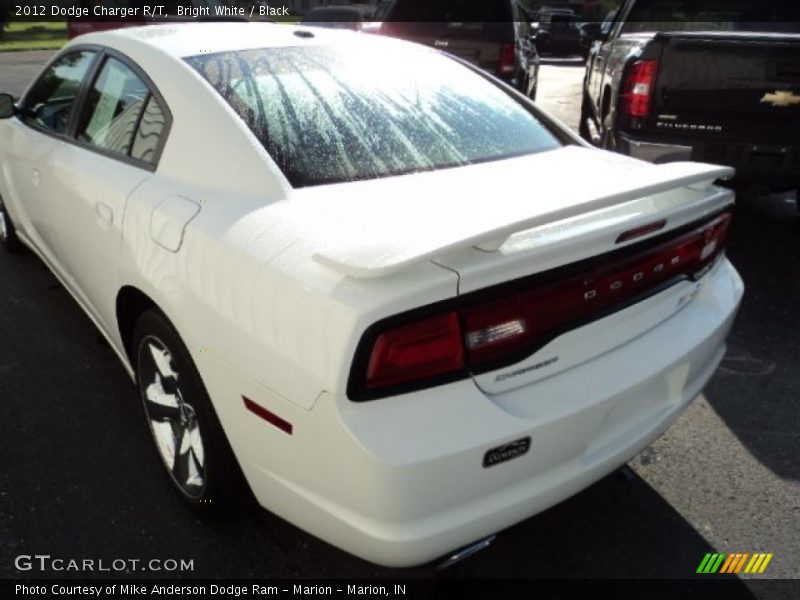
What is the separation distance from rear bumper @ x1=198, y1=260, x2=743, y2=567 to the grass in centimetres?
2402

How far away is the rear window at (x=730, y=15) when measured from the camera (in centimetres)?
578

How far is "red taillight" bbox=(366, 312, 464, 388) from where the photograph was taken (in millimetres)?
1626

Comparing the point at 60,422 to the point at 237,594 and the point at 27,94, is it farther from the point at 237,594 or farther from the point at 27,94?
the point at 27,94

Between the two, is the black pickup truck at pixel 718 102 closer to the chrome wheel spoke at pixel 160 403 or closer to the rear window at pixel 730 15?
the rear window at pixel 730 15

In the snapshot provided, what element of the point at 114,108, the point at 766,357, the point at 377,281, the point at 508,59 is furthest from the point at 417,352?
the point at 508,59

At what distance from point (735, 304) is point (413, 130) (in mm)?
1259

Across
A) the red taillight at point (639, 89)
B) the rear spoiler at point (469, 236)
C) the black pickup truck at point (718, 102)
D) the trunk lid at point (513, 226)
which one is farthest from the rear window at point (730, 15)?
the rear spoiler at point (469, 236)

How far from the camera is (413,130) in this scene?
250 cm

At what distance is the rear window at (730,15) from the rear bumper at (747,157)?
1888 millimetres

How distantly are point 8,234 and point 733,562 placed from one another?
4.61m

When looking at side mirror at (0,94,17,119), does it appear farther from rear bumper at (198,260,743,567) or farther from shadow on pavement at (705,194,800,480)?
shadow on pavement at (705,194,800,480)

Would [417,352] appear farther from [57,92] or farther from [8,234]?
[8,234]

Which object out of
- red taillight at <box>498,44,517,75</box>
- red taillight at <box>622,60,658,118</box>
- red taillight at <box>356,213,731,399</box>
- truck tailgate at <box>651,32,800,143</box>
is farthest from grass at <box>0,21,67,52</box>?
red taillight at <box>356,213,731,399</box>

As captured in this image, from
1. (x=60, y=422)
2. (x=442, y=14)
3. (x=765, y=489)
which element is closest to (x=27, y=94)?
(x=60, y=422)
